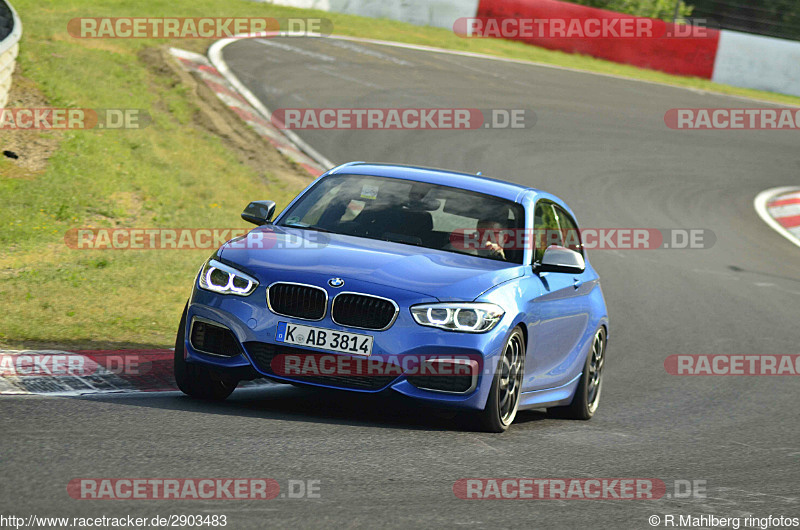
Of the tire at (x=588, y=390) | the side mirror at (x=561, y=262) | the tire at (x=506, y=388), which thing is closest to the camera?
the tire at (x=506, y=388)

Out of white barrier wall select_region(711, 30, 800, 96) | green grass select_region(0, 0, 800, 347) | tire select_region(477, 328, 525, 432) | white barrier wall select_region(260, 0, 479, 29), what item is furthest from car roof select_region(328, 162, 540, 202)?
white barrier wall select_region(711, 30, 800, 96)

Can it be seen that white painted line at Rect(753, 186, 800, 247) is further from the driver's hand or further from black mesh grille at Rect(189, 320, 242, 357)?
black mesh grille at Rect(189, 320, 242, 357)

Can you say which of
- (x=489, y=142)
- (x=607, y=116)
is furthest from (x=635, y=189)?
(x=607, y=116)

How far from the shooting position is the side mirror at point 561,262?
7.36 meters

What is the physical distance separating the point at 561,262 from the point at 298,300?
1887mm

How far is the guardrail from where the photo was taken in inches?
586

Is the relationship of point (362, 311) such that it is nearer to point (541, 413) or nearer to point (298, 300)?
point (298, 300)

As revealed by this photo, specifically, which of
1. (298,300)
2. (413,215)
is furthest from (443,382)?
(413,215)

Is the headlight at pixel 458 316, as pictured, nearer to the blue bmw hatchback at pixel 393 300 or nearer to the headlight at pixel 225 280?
the blue bmw hatchback at pixel 393 300

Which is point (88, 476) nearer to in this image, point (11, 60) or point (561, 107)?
point (11, 60)

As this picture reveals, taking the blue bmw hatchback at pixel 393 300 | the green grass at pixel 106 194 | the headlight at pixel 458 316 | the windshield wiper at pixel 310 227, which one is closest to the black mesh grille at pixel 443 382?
the blue bmw hatchback at pixel 393 300

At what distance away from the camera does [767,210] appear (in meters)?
20.2

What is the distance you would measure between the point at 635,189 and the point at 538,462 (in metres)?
14.5

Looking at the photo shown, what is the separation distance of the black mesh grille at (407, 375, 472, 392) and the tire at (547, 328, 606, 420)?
2.30m
